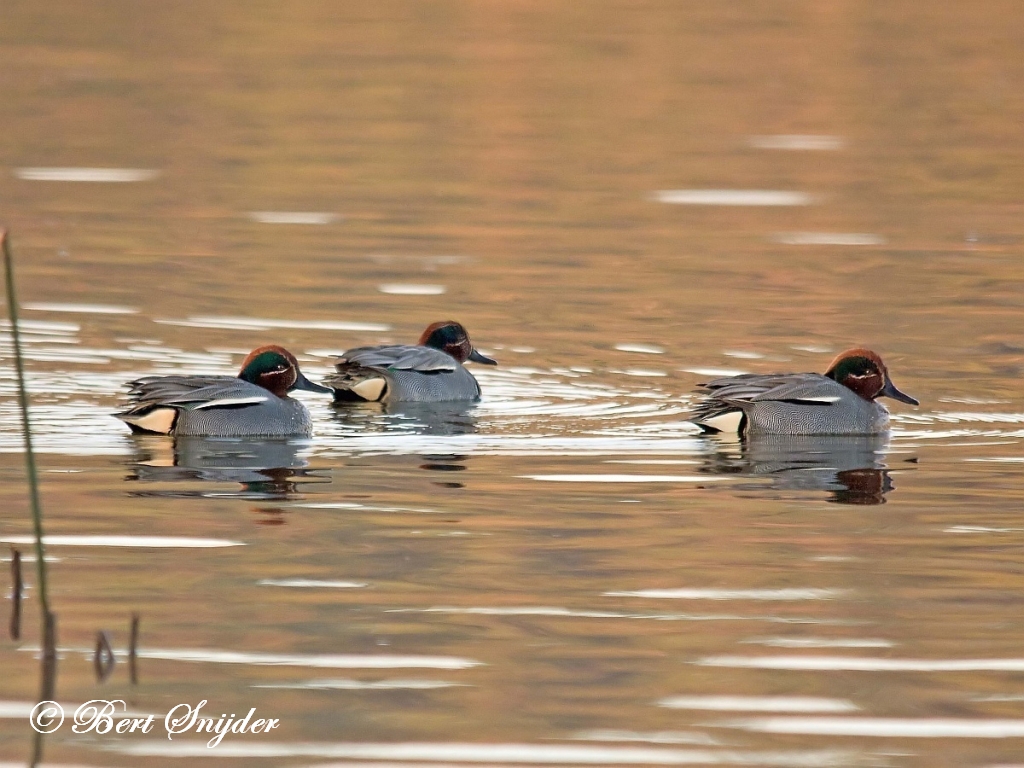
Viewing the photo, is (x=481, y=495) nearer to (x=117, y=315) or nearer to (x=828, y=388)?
(x=828, y=388)

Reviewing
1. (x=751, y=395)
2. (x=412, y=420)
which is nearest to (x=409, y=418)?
(x=412, y=420)

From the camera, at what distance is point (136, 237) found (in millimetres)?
20406

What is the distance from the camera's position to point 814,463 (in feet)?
41.1

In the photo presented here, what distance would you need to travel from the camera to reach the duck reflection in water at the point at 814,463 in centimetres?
1170

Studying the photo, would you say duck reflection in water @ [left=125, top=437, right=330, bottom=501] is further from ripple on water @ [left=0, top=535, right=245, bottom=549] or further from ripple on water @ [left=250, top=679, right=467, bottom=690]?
ripple on water @ [left=250, top=679, right=467, bottom=690]

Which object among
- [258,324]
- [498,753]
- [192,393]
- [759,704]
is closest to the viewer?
[498,753]

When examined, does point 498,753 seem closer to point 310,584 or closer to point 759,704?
point 759,704

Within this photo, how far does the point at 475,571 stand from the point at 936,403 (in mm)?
5603

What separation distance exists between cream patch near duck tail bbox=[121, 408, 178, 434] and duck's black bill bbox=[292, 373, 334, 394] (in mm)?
944

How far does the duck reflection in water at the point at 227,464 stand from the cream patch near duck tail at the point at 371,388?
1451mm

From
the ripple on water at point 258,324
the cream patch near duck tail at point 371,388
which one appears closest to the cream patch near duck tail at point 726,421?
the cream patch near duck tail at point 371,388

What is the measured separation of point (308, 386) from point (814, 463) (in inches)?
127

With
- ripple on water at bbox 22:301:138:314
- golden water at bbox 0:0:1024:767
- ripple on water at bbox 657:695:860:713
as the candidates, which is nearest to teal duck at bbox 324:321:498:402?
golden water at bbox 0:0:1024:767

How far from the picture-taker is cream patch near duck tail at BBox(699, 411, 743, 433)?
42.8 ft
